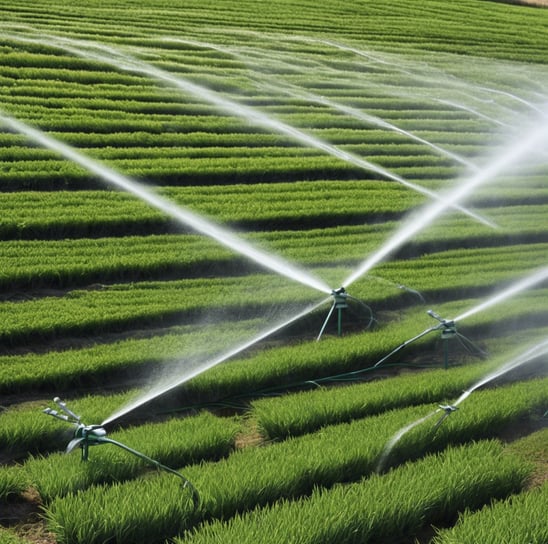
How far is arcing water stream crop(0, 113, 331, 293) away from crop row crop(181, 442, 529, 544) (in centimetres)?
356

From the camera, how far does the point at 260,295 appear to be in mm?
8469

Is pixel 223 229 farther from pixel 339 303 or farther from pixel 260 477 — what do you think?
pixel 260 477

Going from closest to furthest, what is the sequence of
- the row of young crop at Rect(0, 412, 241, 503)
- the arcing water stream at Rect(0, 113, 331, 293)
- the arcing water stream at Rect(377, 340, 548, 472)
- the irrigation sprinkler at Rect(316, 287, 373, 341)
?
the row of young crop at Rect(0, 412, 241, 503) → the arcing water stream at Rect(377, 340, 548, 472) → the irrigation sprinkler at Rect(316, 287, 373, 341) → the arcing water stream at Rect(0, 113, 331, 293)

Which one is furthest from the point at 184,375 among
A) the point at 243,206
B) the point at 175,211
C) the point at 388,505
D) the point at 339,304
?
the point at 243,206

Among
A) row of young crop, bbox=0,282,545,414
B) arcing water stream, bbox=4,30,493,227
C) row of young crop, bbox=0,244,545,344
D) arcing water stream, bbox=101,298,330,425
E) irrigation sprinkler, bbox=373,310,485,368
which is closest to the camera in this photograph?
arcing water stream, bbox=101,298,330,425

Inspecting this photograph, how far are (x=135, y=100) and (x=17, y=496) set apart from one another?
35.4ft

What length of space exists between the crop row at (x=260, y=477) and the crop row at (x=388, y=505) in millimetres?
130

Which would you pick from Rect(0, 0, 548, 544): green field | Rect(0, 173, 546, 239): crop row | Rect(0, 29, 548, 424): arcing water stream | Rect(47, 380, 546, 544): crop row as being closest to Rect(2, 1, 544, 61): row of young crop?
Rect(0, 0, 548, 544): green field

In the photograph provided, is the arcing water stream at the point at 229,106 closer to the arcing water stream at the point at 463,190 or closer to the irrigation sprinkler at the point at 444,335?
the arcing water stream at the point at 463,190

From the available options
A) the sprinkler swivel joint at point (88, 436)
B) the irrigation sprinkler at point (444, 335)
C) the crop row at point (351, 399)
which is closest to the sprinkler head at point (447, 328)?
the irrigation sprinkler at point (444, 335)

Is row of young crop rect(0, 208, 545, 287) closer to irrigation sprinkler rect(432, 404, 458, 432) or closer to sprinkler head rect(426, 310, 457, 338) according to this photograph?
sprinkler head rect(426, 310, 457, 338)

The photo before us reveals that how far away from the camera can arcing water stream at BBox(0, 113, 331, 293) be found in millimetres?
9281

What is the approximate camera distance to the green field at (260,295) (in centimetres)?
480

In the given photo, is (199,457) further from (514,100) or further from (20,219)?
(514,100)
